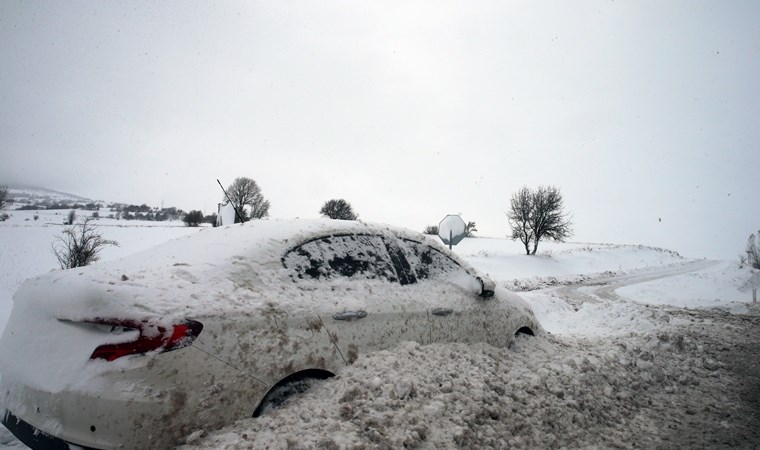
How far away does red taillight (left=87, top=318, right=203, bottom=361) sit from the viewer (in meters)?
1.86

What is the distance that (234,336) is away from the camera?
2158 millimetres

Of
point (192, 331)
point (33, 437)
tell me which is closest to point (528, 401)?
point (192, 331)

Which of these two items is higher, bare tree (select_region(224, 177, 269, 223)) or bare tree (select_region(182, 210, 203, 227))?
bare tree (select_region(224, 177, 269, 223))

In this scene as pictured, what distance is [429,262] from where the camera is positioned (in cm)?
383

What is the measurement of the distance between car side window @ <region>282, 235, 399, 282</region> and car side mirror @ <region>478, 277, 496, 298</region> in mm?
1038

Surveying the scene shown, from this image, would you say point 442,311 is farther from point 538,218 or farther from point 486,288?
point 538,218

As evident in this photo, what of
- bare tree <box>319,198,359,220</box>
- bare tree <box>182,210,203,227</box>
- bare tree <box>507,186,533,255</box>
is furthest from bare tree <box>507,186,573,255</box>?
bare tree <box>182,210,203,227</box>

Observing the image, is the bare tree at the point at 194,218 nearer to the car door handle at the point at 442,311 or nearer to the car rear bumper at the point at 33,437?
the car door handle at the point at 442,311

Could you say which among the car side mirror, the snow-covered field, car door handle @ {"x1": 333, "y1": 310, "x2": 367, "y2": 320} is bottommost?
the snow-covered field

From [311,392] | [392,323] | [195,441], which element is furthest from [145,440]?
[392,323]

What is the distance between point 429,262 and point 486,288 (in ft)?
2.15

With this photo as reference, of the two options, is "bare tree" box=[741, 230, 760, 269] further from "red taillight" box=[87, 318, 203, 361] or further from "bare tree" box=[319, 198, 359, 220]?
"red taillight" box=[87, 318, 203, 361]

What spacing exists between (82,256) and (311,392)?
12260mm

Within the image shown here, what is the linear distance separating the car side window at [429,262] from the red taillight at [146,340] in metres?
2.15
